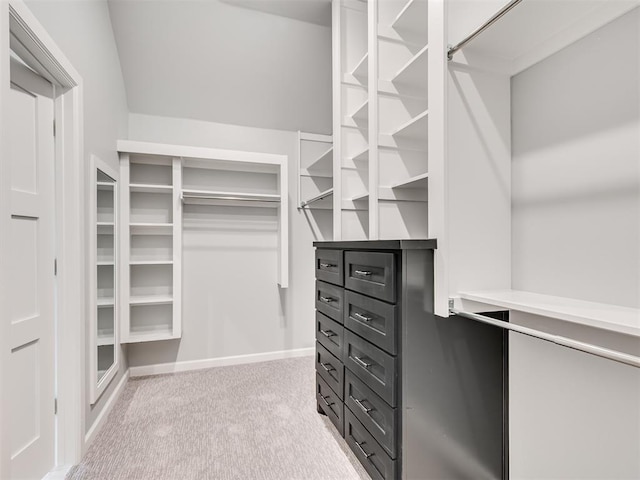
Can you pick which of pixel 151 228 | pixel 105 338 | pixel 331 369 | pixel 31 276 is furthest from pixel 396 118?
pixel 105 338

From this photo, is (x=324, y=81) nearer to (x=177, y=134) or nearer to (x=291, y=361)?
(x=177, y=134)

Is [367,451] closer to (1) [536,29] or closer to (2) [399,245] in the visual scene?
(2) [399,245]

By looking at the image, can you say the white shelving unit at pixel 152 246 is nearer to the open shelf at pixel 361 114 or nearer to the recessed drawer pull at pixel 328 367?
the recessed drawer pull at pixel 328 367

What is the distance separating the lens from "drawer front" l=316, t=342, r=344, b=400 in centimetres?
181

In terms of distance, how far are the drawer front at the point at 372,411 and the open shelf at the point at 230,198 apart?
6.05 ft

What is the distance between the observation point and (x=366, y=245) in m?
1.52

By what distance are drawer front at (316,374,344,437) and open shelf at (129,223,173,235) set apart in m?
1.79

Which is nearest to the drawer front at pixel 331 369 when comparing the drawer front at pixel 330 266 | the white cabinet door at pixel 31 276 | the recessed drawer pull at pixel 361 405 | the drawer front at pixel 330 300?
the recessed drawer pull at pixel 361 405

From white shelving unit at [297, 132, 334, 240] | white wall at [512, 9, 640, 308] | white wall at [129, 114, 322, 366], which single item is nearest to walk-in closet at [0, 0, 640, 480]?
white wall at [512, 9, 640, 308]

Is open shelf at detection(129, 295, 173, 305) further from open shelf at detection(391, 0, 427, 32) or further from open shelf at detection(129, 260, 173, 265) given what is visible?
open shelf at detection(391, 0, 427, 32)

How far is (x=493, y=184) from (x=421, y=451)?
3.81 feet

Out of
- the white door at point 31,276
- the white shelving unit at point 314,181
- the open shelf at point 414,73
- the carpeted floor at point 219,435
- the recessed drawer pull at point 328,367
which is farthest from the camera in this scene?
the white shelving unit at point 314,181

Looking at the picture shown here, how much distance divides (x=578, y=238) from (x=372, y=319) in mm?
857

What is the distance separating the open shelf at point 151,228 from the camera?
273 centimetres
